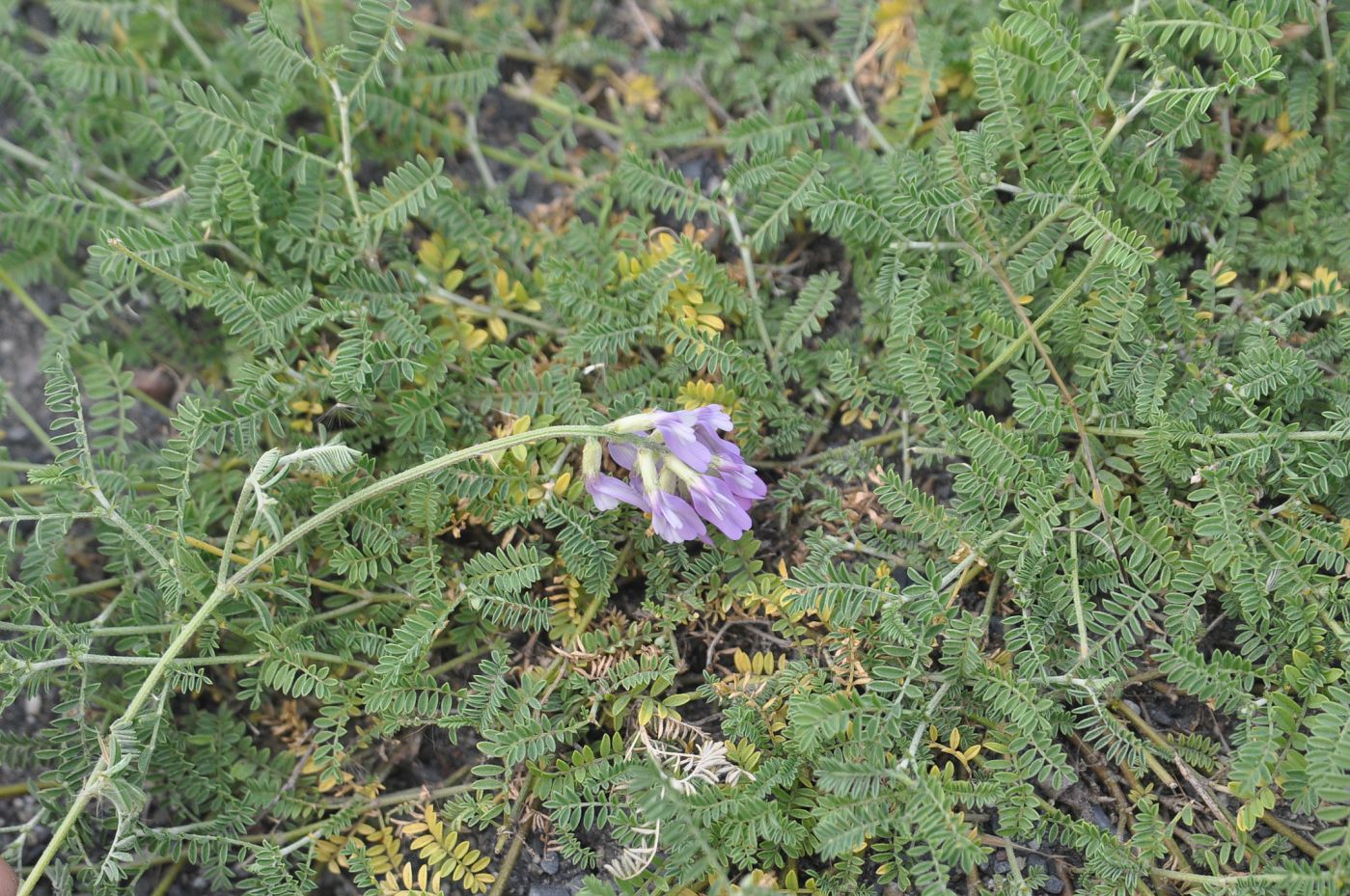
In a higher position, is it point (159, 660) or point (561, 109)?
point (561, 109)

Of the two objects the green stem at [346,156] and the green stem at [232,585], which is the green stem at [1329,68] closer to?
the green stem at [232,585]

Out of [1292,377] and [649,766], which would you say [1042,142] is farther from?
[649,766]

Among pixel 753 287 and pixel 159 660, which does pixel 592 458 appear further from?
pixel 159 660

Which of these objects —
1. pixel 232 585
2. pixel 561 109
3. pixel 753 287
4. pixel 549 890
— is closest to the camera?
pixel 232 585

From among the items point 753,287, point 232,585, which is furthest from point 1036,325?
point 232,585

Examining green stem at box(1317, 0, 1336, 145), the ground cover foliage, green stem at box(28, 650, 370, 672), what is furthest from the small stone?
green stem at box(1317, 0, 1336, 145)

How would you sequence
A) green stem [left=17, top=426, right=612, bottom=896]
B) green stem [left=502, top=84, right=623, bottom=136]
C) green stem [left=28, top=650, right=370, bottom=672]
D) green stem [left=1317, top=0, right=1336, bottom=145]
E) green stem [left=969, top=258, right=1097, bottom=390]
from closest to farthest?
green stem [left=17, top=426, right=612, bottom=896]
green stem [left=28, top=650, right=370, bottom=672]
green stem [left=969, top=258, right=1097, bottom=390]
green stem [left=1317, top=0, right=1336, bottom=145]
green stem [left=502, top=84, right=623, bottom=136]

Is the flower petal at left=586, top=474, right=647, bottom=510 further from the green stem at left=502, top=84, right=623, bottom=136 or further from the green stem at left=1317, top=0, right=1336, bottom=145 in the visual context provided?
the green stem at left=1317, top=0, right=1336, bottom=145

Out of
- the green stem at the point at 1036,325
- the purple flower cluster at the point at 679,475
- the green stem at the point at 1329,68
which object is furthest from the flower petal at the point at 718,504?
the green stem at the point at 1329,68
